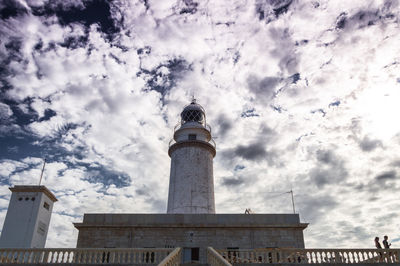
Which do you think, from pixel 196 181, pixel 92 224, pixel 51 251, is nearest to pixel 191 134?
pixel 196 181

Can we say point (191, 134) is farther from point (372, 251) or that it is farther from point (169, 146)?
point (372, 251)

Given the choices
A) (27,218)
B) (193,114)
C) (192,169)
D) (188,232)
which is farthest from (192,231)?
(27,218)

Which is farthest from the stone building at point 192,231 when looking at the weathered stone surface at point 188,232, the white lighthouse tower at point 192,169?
the white lighthouse tower at point 192,169

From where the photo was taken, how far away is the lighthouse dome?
95.0 ft

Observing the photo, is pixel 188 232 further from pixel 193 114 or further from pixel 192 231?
pixel 193 114

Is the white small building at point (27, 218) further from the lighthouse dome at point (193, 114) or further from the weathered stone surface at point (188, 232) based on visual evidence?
the lighthouse dome at point (193, 114)

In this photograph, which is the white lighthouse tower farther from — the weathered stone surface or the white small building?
the white small building

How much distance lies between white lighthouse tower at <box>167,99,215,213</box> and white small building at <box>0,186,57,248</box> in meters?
15.3

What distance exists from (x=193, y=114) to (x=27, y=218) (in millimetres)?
20145

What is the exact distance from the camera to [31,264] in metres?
14.3

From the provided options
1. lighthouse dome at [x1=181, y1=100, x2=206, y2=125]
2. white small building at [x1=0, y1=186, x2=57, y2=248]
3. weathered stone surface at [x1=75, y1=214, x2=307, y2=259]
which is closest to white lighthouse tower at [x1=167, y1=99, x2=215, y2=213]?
lighthouse dome at [x1=181, y1=100, x2=206, y2=125]

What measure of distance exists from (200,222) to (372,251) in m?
10.1

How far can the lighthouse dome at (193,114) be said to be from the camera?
95.0 feet

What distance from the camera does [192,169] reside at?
2569 centimetres
